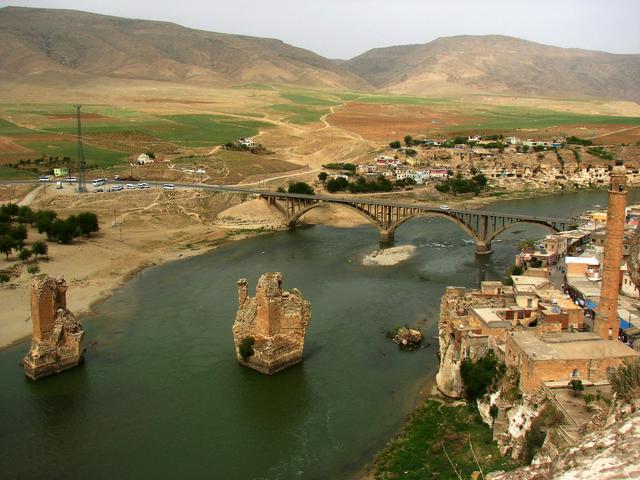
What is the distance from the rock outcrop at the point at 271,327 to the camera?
3125cm

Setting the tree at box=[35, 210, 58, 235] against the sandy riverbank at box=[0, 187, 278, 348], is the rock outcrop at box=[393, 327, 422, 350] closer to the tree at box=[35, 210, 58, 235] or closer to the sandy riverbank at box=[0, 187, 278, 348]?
the sandy riverbank at box=[0, 187, 278, 348]

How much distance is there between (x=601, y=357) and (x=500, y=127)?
140619mm

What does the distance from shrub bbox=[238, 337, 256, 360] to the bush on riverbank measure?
870 centimetres

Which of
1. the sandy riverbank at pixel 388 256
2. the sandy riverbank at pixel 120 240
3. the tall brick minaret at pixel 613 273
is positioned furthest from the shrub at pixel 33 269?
the tall brick minaret at pixel 613 273

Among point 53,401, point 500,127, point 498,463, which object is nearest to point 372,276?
point 53,401

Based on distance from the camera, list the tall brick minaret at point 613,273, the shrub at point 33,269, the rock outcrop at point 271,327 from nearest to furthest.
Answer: the tall brick minaret at point 613,273 < the rock outcrop at point 271,327 < the shrub at point 33,269

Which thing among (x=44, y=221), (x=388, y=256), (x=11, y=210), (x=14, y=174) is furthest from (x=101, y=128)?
(x=388, y=256)

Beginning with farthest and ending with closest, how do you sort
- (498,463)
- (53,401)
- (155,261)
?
(155,261) < (53,401) < (498,463)

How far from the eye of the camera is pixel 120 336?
3762cm

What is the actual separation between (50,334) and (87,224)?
103ft

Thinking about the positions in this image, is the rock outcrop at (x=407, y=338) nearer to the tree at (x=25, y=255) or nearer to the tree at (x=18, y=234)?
the tree at (x=25, y=255)

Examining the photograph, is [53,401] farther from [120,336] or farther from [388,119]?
[388,119]

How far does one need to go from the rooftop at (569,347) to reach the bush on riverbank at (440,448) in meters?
3.27

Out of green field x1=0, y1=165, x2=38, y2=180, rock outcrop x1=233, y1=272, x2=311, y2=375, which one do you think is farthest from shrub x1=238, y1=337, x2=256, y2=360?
green field x1=0, y1=165, x2=38, y2=180
